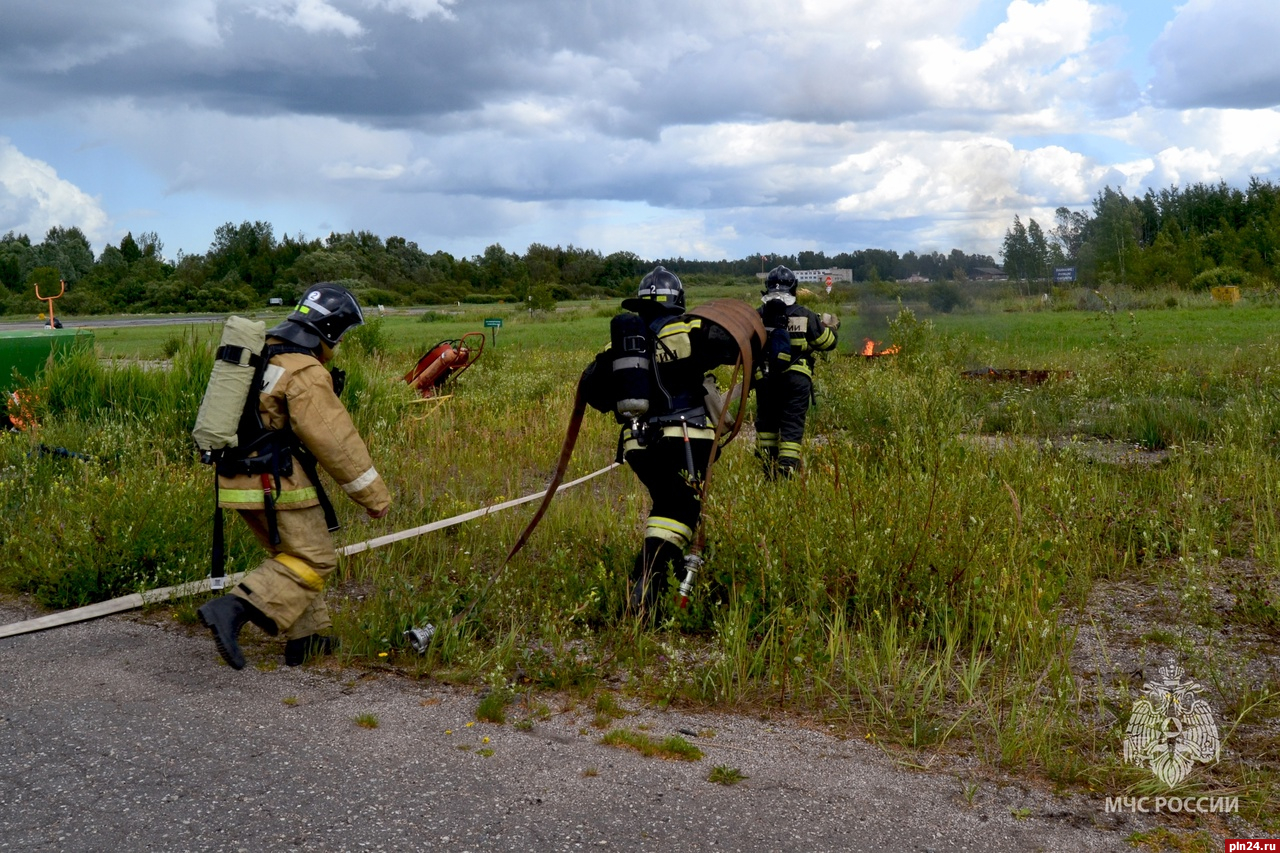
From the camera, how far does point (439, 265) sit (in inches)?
3238

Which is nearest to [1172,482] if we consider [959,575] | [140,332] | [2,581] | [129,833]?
[959,575]

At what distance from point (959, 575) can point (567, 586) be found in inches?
80.9

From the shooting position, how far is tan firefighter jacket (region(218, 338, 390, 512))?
15.8 ft

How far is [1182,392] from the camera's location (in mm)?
12391

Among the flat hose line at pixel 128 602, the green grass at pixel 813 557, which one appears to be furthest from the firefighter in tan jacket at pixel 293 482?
the flat hose line at pixel 128 602

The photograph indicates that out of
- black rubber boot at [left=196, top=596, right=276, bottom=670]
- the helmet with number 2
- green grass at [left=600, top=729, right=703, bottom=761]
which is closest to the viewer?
green grass at [left=600, top=729, right=703, bottom=761]

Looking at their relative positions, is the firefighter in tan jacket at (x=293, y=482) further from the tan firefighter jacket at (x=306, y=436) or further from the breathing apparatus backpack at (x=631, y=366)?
the breathing apparatus backpack at (x=631, y=366)

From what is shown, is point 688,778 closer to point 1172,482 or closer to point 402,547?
point 402,547

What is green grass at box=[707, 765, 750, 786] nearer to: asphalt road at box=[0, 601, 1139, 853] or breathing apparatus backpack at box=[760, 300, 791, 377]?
asphalt road at box=[0, 601, 1139, 853]

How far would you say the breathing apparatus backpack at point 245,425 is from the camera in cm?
474

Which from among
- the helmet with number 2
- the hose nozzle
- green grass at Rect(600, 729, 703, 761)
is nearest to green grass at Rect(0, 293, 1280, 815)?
the hose nozzle

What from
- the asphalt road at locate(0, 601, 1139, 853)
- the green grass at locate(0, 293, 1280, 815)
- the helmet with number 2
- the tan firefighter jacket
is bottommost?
the asphalt road at locate(0, 601, 1139, 853)

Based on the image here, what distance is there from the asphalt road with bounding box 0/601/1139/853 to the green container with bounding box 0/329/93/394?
7.29 m

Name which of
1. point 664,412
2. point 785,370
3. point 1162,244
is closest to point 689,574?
point 664,412
